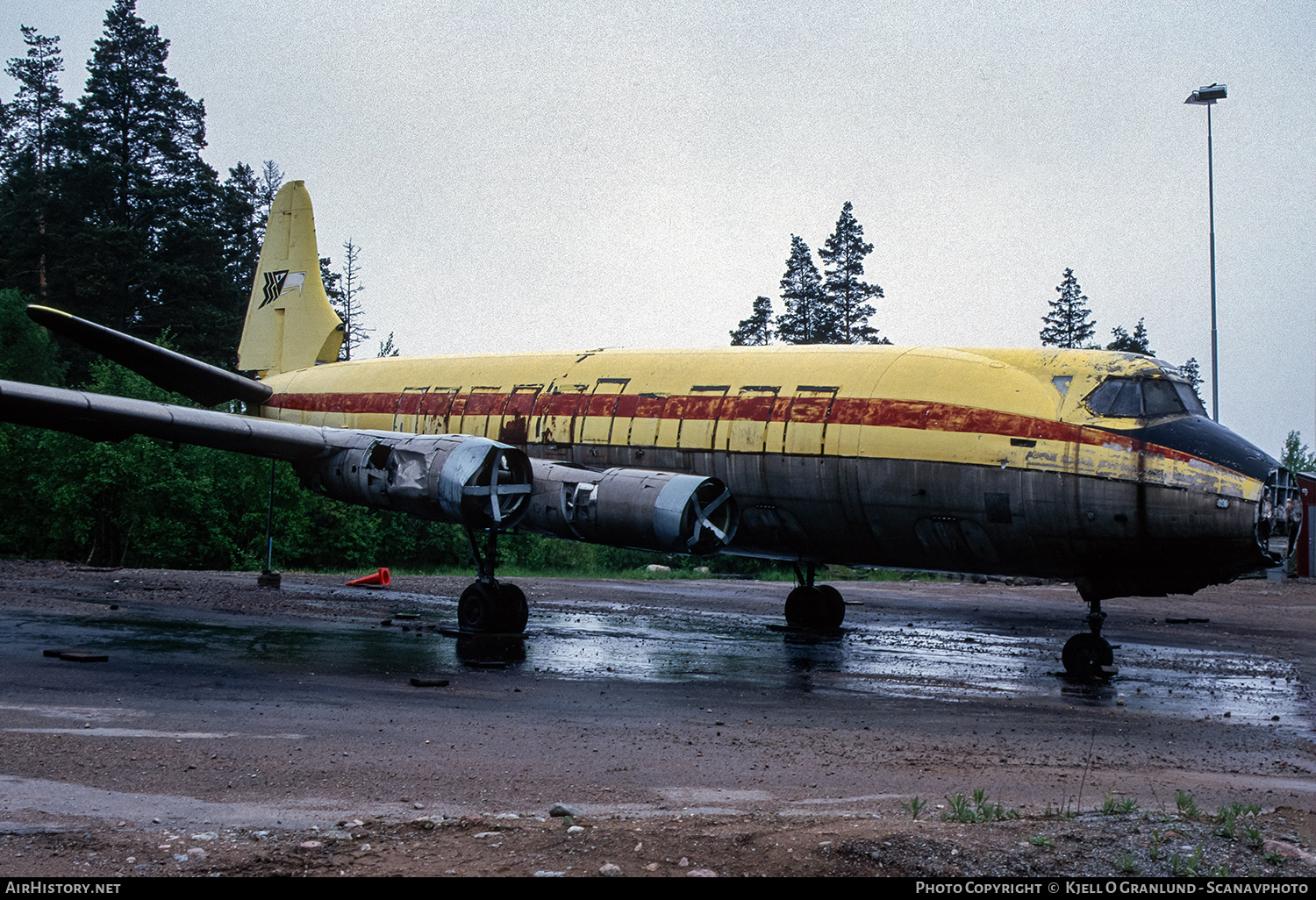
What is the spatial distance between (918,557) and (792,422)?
2.48 m

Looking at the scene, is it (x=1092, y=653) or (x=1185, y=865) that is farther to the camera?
(x=1092, y=653)

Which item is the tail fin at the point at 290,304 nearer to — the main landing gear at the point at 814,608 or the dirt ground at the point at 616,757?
the dirt ground at the point at 616,757

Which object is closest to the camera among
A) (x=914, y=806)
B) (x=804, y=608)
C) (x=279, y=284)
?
(x=914, y=806)

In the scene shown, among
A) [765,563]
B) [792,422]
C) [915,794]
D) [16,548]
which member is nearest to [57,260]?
[16,548]

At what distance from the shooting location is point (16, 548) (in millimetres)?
32969

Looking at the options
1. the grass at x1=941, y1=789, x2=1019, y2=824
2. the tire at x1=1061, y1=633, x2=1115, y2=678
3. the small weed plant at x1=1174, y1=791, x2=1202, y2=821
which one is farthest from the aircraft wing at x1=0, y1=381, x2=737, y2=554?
the small weed plant at x1=1174, y1=791, x2=1202, y2=821

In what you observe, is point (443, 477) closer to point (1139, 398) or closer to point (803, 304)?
point (1139, 398)

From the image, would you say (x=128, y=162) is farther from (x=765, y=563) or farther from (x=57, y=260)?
(x=765, y=563)

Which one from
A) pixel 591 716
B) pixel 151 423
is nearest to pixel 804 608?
pixel 591 716

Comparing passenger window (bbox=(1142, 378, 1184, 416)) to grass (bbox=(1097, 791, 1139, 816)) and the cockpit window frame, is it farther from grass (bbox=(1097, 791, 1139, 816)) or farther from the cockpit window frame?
grass (bbox=(1097, 791, 1139, 816))

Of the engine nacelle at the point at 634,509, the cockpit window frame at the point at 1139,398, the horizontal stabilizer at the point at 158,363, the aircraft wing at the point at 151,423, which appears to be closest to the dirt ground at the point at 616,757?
the engine nacelle at the point at 634,509

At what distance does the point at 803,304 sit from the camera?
57281 millimetres

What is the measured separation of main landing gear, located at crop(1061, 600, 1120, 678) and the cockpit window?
99.2 inches

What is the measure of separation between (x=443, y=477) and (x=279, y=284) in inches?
449
